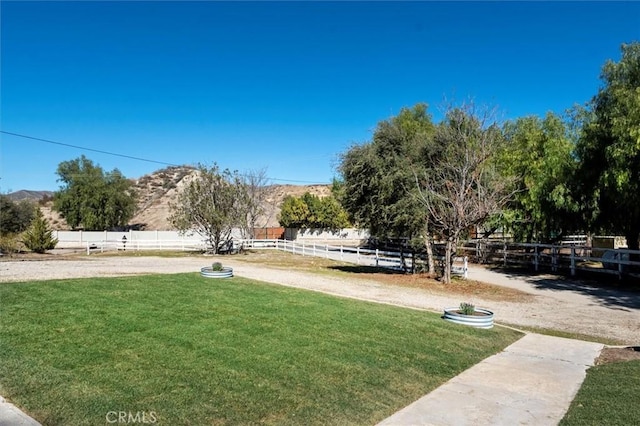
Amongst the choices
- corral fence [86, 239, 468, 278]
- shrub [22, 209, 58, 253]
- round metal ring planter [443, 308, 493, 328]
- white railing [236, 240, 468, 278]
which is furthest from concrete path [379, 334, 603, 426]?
shrub [22, 209, 58, 253]

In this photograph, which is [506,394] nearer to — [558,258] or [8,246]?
[558,258]

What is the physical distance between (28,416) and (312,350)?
3519 millimetres

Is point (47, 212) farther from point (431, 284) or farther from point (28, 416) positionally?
point (28, 416)

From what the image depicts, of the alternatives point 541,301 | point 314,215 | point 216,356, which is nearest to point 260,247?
point 314,215

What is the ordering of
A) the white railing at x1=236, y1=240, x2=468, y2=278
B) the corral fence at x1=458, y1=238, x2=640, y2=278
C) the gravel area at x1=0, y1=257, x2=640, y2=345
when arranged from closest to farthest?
the gravel area at x1=0, y1=257, x2=640, y2=345, the corral fence at x1=458, y1=238, x2=640, y2=278, the white railing at x1=236, y1=240, x2=468, y2=278

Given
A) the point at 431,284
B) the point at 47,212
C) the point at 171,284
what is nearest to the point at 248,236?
the point at 431,284

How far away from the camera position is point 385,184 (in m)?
18.2

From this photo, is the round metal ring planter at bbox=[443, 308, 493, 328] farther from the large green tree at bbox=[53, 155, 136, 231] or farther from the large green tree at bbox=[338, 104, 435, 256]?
the large green tree at bbox=[53, 155, 136, 231]

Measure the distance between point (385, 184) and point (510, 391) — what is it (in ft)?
42.1

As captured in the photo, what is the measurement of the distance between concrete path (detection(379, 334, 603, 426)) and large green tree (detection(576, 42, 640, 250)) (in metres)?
9.95

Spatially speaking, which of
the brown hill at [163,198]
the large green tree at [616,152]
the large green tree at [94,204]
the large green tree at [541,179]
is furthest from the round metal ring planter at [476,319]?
the large green tree at [94,204]

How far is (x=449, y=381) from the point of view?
6.07 metres

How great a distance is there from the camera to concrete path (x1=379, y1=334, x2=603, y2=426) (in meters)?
4.84

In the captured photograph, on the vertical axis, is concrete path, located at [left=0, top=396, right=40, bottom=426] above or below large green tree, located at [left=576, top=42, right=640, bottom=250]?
below
